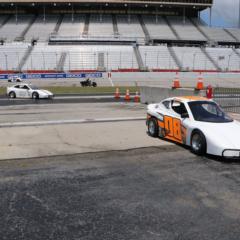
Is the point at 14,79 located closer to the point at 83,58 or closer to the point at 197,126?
the point at 83,58

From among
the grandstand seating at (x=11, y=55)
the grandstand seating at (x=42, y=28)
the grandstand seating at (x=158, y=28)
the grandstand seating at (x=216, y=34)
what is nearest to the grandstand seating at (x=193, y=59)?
the grandstand seating at (x=158, y=28)

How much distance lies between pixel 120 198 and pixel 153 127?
5.56m

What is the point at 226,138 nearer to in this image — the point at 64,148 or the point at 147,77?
the point at 64,148

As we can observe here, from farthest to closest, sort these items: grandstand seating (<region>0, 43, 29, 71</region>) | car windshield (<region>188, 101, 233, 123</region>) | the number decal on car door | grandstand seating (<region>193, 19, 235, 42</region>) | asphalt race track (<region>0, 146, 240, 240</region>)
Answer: grandstand seating (<region>193, 19, 235, 42</region>)
grandstand seating (<region>0, 43, 29, 71</region>)
the number decal on car door
car windshield (<region>188, 101, 233, 123</region>)
asphalt race track (<region>0, 146, 240, 240</region>)

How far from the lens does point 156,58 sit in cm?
6594

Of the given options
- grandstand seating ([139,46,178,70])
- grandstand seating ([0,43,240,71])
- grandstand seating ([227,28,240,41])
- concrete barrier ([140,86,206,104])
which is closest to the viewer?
concrete barrier ([140,86,206,104])

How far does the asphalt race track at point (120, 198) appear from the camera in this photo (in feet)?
17.6

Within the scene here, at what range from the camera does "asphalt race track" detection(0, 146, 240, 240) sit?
5.35m

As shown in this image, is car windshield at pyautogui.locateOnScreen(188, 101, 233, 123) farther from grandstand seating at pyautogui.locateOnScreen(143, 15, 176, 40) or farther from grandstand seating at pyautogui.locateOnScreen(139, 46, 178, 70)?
grandstand seating at pyautogui.locateOnScreen(143, 15, 176, 40)

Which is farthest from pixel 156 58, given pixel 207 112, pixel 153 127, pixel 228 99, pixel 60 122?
pixel 207 112

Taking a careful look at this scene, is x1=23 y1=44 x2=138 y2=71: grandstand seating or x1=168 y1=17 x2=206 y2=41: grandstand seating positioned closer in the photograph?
x1=23 y1=44 x2=138 y2=71: grandstand seating

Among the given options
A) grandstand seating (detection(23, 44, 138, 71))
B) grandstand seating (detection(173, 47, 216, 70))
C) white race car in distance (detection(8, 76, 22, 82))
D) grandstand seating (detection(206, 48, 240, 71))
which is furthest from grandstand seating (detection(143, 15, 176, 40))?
white race car in distance (detection(8, 76, 22, 82))

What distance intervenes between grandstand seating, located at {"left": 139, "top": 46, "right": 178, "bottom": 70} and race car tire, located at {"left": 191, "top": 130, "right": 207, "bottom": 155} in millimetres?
54915

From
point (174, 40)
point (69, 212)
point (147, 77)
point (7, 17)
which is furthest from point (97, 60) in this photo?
point (69, 212)
